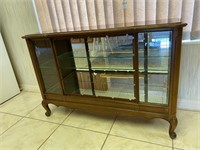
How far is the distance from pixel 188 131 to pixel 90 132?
2.69 feet

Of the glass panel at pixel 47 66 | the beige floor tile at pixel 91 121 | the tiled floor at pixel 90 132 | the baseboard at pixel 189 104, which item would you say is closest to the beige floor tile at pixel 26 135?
the tiled floor at pixel 90 132

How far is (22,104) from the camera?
2.06 meters

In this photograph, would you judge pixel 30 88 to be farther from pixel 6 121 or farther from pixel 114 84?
pixel 114 84

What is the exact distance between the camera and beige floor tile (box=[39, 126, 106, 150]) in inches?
51.9

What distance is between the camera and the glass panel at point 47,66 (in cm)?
146

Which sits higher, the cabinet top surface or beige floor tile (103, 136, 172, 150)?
the cabinet top surface

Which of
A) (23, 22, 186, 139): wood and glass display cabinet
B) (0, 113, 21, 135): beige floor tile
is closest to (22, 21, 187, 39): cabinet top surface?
(23, 22, 186, 139): wood and glass display cabinet

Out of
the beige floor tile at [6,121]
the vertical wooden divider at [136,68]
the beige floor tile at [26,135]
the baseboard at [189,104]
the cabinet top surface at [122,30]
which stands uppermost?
the cabinet top surface at [122,30]

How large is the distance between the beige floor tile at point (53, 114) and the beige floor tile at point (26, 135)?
7 centimetres

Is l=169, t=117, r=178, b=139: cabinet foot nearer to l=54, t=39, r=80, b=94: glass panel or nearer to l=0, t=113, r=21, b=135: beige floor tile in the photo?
l=54, t=39, r=80, b=94: glass panel

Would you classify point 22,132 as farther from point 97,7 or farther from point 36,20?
point 97,7

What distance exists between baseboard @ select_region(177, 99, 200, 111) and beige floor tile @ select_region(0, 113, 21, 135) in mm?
1692

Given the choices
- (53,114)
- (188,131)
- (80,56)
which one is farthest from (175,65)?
(53,114)

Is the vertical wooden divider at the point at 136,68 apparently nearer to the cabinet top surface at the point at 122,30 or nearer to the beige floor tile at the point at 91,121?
the cabinet top surface at the point at 122,30
